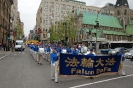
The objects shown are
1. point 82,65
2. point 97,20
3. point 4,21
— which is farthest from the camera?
point 97,20

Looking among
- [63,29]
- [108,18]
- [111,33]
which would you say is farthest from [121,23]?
[63,29]

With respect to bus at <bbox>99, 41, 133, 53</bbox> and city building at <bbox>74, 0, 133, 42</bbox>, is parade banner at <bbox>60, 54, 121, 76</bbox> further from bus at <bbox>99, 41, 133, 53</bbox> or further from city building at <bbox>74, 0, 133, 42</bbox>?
city building at <bbox>74, 0, 133, 42</bbox>

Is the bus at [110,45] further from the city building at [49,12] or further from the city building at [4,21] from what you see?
the city building at [49,12]

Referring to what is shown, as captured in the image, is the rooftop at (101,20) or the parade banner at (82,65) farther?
the rooftop at (101,20)

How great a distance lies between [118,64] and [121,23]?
296ft

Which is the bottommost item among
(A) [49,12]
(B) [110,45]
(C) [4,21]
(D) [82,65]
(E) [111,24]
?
(D) [82,65]

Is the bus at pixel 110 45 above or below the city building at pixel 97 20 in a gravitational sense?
below

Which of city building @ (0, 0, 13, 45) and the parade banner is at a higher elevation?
city building @ (0, 0, 13, 45)

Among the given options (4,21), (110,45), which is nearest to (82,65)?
(110,45)

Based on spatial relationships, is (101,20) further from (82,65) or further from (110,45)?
(82,65)

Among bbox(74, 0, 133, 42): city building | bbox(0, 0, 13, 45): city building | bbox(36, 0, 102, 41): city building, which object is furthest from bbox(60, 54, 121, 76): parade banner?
bbox(36, 0, 102, 41): city building

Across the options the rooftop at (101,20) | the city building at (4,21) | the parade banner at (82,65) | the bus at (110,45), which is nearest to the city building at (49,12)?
the rooftop at (101,20)

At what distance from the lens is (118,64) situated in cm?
1273

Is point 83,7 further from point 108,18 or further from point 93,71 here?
point 93,71
